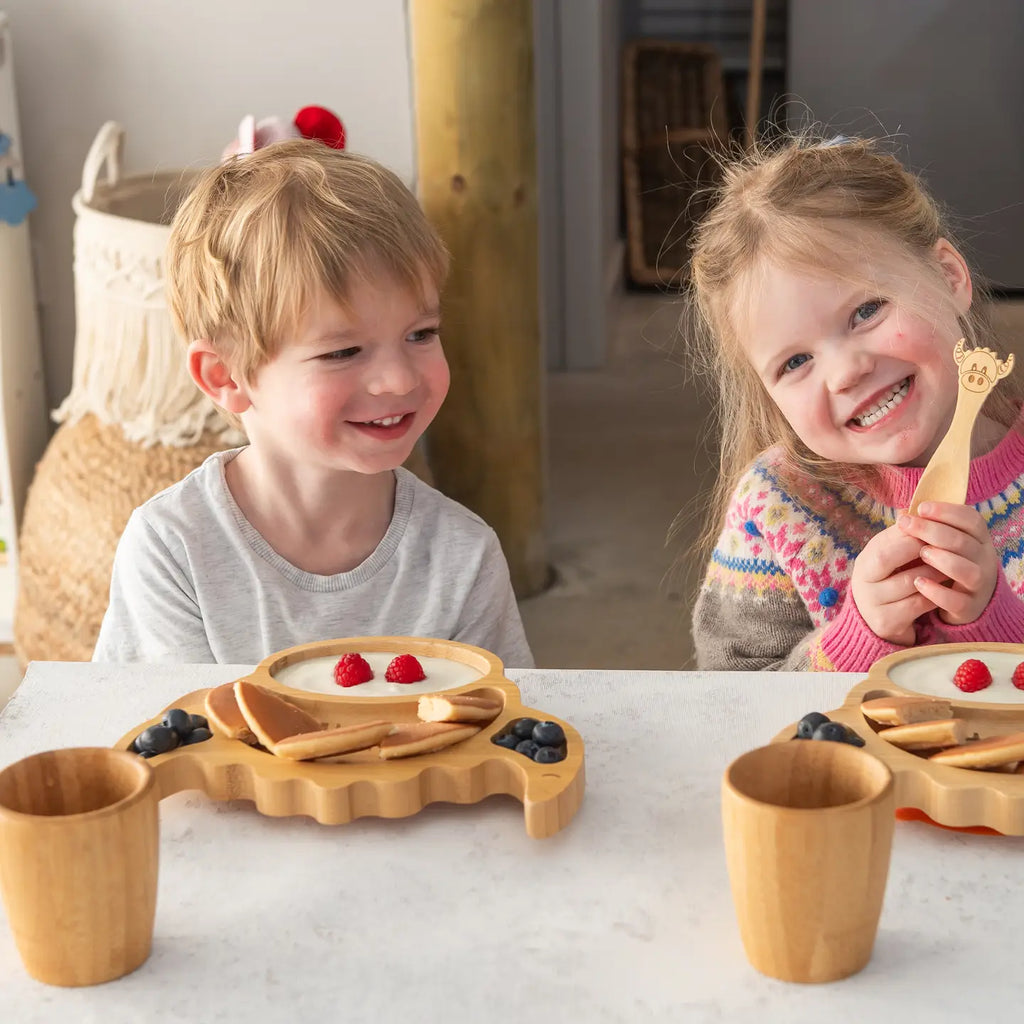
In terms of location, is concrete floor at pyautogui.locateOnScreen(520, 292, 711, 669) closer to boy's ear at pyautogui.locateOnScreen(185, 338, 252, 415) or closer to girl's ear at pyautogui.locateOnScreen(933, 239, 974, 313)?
girl's ear at pyautogui.locateOnScreen(933, 239, 974, 313)

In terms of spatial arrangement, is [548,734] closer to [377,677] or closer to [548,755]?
[548,755]

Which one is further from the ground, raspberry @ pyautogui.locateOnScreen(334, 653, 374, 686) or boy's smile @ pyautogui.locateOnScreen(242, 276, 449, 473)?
boy's smile @ pyautogui.locateOnScreen(242, 276, 449, 473)

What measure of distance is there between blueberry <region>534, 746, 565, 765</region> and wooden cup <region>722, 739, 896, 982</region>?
6.4 inches

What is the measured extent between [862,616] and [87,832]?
68 centimetres

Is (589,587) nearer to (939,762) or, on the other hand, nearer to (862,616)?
(862,616)

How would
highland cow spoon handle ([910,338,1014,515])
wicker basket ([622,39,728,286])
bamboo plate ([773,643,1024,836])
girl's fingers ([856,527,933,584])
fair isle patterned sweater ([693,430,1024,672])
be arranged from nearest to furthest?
1. bamboo plate ([773,643,1024,836])
2. highland cow spoon handle ([910,338,1014,515])
3. girl's fingers ([856,527,933,584])
4. fair isle patterned sweater ([693,430,1024,672])
5. wicker basket ([622,39,728,286])

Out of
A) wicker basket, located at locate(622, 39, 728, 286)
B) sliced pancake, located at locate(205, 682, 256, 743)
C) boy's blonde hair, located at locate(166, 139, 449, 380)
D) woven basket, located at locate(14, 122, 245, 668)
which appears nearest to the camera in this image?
sliced pancake, located at locate(205, 682, 256, 743)

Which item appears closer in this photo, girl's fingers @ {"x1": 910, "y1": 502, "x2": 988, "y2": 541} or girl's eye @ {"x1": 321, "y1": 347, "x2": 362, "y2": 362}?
girl's fingers @ {"x1": 910, "y1": 502, "x2": 988, "y2": 541}

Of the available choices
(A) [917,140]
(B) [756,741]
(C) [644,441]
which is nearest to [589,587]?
(C) [644,441]

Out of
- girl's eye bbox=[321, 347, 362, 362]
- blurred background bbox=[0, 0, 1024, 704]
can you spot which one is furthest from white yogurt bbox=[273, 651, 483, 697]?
blurred background bbox=[0, 0, 1024, 704]

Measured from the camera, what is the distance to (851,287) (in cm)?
116

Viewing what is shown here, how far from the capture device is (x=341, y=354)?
117 cm

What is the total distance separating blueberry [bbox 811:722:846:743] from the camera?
0.76m

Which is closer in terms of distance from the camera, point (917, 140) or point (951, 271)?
point (951, 271)
